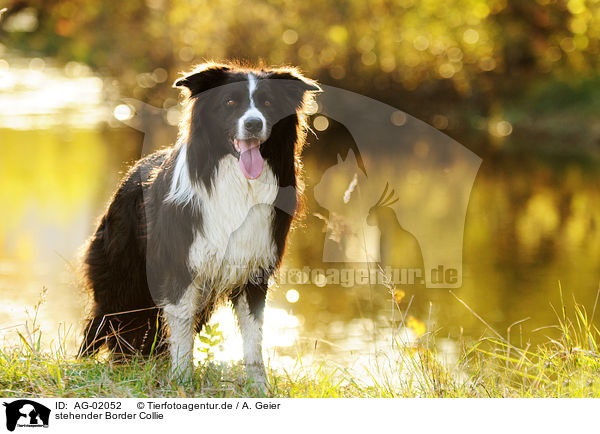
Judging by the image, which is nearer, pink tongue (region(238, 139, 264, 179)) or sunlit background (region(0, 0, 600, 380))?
pink tongue (region(238, 139, 264, 179))

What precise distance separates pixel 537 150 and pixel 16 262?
44.6ft

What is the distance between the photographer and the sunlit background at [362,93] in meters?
9.88

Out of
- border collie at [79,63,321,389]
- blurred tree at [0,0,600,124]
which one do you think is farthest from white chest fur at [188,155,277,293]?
blurred tree at [0,0,600,124]

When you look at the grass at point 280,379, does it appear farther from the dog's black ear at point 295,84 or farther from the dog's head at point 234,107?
the dog's black ear at point 295,84

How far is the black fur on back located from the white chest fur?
0.15 ft

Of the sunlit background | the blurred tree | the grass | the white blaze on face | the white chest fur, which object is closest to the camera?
the grass

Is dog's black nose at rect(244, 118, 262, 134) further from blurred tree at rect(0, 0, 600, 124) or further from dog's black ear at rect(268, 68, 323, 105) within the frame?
blurred tree at rect(0, 0, 600, 124)

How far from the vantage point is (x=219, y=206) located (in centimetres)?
396

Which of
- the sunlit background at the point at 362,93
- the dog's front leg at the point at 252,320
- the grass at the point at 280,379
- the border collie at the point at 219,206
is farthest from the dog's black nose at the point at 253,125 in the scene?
the sunlit background at the point at 362,93

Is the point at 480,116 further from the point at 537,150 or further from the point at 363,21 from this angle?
the point at 363,21

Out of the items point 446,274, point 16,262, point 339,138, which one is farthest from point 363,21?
point 16,262

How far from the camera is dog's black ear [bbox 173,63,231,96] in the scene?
3.89m

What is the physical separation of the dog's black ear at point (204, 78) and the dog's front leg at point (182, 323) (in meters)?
1.09

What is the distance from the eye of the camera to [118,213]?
4.36 m
